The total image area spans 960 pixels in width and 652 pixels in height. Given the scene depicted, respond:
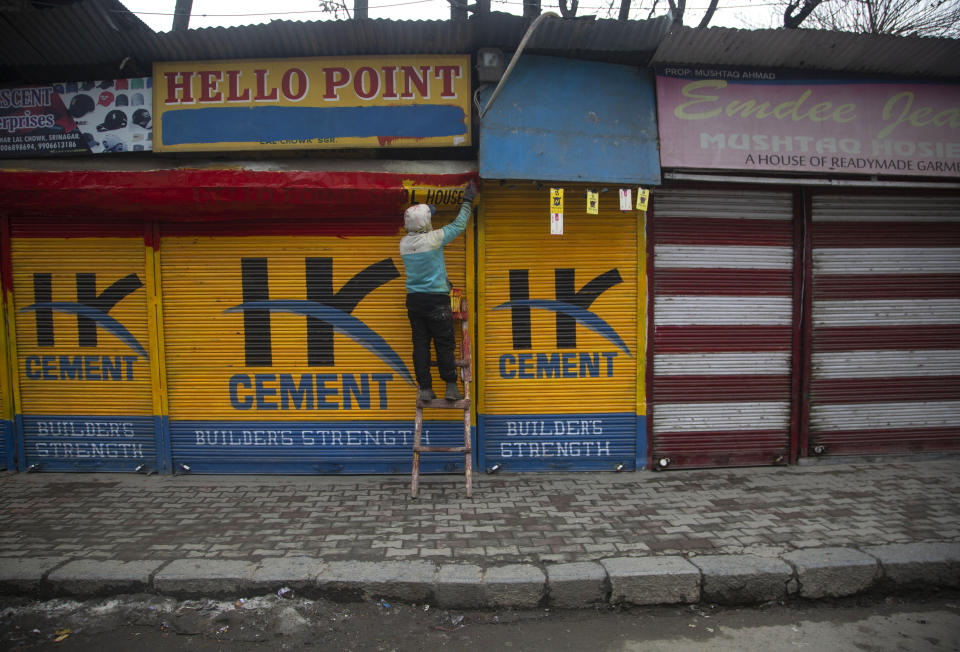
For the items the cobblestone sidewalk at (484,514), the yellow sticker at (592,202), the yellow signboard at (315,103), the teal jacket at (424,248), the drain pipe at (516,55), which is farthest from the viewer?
the yellow signboard at (315,103)

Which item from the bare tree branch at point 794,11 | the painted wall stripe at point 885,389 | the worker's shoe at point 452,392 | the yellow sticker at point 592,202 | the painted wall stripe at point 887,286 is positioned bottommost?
the painted wall stripe at point 885,389

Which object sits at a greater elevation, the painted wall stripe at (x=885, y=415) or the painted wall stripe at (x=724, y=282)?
the painted wall stripe at (x=724, y=282)

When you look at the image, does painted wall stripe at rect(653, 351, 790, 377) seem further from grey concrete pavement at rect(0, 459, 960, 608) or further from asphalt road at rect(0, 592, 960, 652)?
asphalt road at rect(0, 592, 960, 652)

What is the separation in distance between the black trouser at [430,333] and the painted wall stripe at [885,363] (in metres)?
4.05

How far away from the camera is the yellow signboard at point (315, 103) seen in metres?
5.29

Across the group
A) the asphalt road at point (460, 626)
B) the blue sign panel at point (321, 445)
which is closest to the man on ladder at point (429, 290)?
the blue sign panel at point (321, 445)

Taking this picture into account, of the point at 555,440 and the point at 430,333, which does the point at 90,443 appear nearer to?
the point at 430,333

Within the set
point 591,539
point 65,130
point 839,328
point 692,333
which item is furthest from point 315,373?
point 839,328

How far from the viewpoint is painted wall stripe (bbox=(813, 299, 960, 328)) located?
5.74m

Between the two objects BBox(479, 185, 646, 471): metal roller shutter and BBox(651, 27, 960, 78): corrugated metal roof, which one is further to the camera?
BBox(479, 185, 646, 471): metal roller shutter

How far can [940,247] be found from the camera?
5.84 m

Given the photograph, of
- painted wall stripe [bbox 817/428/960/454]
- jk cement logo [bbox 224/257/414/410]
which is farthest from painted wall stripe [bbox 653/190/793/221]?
jk cement logo [bbox 224/257/414/410]

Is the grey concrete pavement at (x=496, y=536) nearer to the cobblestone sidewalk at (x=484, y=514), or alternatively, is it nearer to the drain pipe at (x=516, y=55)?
the cobblestone sidewalk at (x=484, y=514)

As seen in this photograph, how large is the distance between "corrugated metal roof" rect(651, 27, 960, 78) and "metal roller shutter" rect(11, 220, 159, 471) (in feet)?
19.3
